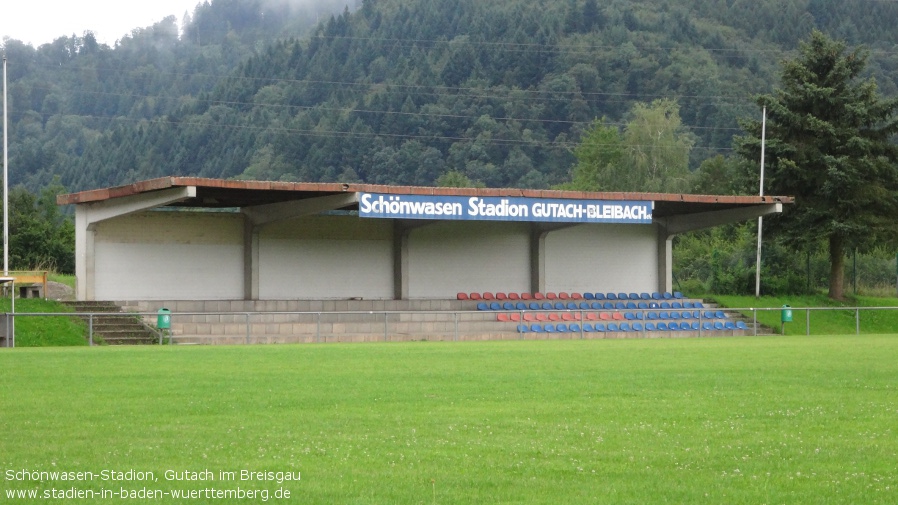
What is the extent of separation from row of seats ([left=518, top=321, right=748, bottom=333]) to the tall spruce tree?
1119 centimetres

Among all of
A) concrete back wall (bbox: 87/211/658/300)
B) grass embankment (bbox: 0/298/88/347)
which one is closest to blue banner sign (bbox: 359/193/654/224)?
concrete back wall (bbox: 87/211/658/300)

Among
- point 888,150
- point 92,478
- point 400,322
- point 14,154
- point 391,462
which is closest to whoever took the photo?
point 92,478

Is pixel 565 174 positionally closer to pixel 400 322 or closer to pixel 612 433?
pixel 400 322

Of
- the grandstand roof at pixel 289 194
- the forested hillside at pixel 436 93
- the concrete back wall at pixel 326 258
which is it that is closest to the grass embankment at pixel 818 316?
the grandstand roof at pixel 289 194

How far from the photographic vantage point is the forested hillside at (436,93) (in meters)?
122

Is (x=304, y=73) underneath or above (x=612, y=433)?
above

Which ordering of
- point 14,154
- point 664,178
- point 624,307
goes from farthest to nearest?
point 14,154 < point 664,178 < point 624,307

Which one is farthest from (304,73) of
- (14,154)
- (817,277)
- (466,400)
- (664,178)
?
(466,400)

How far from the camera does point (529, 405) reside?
1413 cm

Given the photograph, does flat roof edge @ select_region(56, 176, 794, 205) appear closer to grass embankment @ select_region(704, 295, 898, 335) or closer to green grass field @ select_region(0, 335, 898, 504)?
grass embankment @ select_region(704, 295, 898, 335)

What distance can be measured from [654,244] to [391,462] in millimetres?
41747

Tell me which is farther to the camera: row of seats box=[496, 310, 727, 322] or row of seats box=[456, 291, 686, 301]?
row of seats box=[456, 291, 686, 301]

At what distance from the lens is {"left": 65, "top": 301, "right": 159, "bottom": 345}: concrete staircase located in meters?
34.5

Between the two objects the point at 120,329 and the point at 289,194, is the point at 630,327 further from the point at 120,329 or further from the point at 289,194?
the point at 120,329
